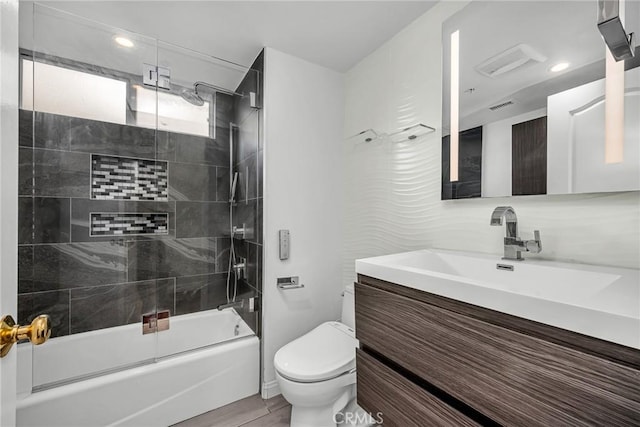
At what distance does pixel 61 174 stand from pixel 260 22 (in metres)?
1.49

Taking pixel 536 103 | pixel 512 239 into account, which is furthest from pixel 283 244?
pixel 536 103

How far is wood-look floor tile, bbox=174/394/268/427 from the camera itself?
148 centimetres

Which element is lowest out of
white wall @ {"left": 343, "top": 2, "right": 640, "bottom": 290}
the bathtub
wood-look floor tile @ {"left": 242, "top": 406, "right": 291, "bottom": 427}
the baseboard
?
wood-look floor tile @ {"left": 242, "top": 406, "right": 291, "bottom": 427}

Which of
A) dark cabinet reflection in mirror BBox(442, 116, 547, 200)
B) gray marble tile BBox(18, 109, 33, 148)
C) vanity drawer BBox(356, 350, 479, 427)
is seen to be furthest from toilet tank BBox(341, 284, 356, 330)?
gray marble tile BBox(18, 109, 33, 148)

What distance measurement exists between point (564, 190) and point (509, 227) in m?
0.22

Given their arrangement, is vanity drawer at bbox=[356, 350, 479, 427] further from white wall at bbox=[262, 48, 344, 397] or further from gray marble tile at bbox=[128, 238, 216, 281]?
gray marble tile at bbox=[128, 238, 216, 281]

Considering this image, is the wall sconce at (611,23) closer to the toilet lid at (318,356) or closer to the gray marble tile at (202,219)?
the toilet lid at (318,356)

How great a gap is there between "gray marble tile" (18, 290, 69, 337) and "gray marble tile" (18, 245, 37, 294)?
4 centimetres

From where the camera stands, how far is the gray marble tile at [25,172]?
1383 mm

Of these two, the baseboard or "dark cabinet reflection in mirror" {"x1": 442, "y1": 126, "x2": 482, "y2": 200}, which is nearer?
"dark cabinet reflection in mirror" {"x1": 442, "y1": 126, "x2": 482, "y2": 200}

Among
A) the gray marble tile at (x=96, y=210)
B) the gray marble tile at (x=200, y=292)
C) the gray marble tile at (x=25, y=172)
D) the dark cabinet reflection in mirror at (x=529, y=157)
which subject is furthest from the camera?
the gray marble tile at (x=200, y=292)

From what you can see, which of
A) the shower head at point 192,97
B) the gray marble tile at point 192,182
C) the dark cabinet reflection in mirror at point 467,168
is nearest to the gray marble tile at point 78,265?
the gray marble tile at point 192,182

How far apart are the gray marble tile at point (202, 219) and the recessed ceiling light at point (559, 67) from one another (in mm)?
2056

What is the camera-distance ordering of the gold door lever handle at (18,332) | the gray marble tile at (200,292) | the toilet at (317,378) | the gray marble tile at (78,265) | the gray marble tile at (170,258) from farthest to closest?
the gray marble tile at (200,292)
the gray marble tile at (170,258)
the gray marble tile at (78,265)
the toilet at (317,378)
the gold door lever handle at (18,332)
